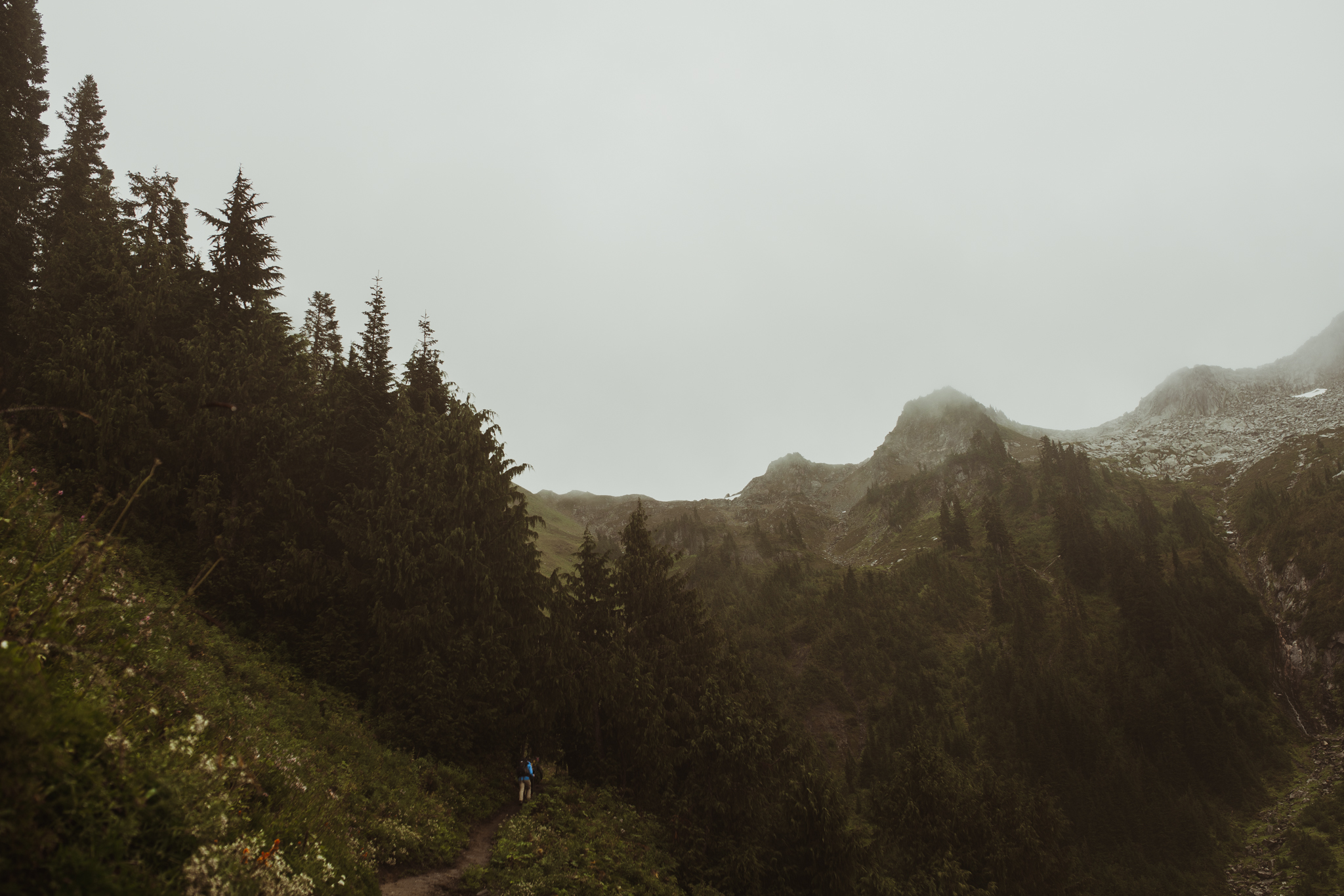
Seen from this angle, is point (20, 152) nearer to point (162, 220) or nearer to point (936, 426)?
point (162, 220)

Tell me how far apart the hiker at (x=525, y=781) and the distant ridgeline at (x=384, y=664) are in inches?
59.3

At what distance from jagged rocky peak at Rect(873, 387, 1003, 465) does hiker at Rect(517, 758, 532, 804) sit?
6356 inches

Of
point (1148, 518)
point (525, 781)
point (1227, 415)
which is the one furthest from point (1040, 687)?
point (1227, 415)

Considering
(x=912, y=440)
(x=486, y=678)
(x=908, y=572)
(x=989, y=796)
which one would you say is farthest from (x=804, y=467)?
(x=486, y=678)

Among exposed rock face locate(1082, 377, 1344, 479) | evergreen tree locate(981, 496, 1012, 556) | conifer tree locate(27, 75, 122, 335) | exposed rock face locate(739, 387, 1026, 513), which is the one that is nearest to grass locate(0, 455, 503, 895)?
conifer tree locate(27, 75, 122, 335)

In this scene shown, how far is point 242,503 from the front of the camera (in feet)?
68.1

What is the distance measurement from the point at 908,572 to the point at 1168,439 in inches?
3747

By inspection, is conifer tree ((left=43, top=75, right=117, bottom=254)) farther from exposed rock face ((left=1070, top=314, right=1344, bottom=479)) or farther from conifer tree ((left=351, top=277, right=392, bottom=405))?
exposed rock face ((left=1070, top=314, right=1344, bottom=479))

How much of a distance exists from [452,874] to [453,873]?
0.17 feet

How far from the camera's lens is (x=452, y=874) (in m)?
12.0

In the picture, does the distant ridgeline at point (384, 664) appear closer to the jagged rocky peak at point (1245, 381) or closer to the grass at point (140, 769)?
the grass at point (140, 769)

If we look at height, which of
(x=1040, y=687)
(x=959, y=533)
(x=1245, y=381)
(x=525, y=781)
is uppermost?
(x=1245, y=381)

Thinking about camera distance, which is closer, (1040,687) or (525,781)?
(525,781)

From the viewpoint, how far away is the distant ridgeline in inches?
221
